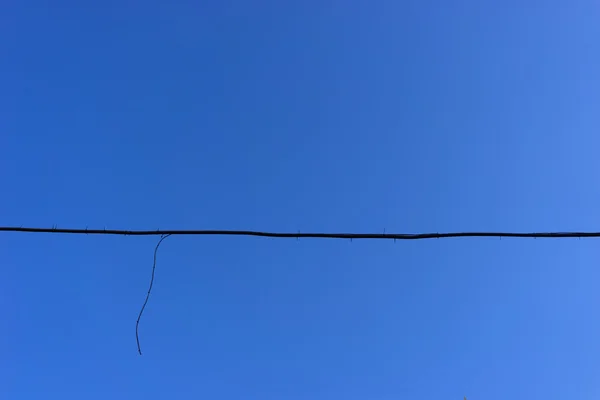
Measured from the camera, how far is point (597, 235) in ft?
15.0

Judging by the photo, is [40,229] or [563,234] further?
[40,229]

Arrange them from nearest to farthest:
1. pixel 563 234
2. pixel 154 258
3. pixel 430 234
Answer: pixel 563 234 → pixel 430 234 → pixel 154 258

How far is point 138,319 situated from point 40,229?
2922 millimetres

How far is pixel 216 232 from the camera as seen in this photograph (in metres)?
4.98

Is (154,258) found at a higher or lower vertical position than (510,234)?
higher

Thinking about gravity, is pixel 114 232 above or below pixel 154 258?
below

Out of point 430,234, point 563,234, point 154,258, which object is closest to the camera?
point 563,234

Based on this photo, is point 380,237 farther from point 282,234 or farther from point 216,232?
point 216,232

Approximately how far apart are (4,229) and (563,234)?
658 centimetres

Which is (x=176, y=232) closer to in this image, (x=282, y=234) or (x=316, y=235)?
(x=282, y=234)

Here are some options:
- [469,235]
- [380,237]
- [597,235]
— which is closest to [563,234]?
[597,235]

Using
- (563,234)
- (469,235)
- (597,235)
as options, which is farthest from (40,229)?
(597,235)

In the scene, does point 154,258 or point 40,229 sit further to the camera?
point 154,258

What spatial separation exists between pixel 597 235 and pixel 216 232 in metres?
4.29
